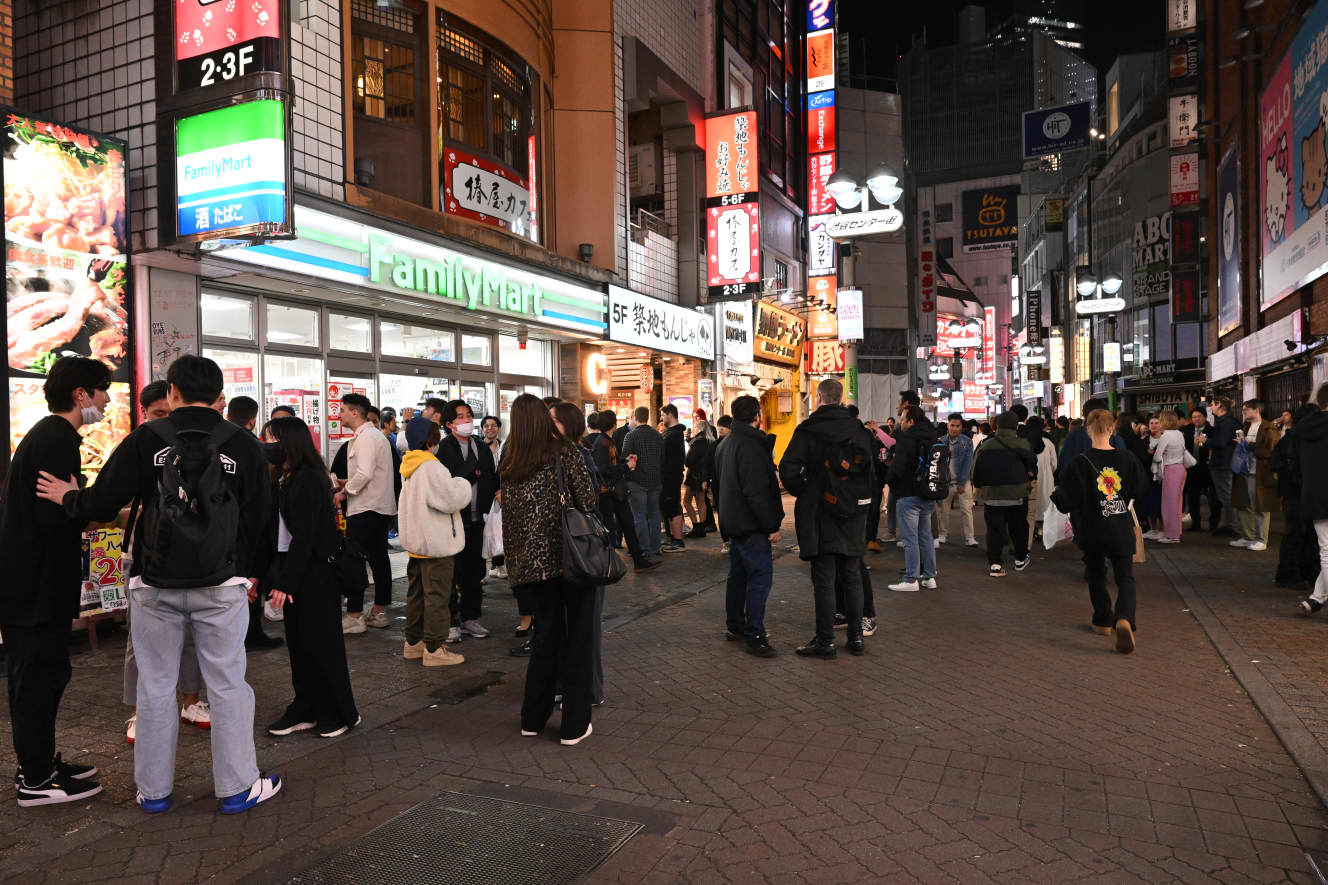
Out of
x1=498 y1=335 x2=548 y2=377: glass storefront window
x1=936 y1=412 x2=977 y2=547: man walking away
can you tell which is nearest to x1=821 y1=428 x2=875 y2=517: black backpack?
x1=936 y1=412 x2=977 y2=547: man walking away

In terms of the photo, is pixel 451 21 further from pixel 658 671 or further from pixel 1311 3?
pixel 1311 3

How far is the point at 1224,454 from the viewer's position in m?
12.9

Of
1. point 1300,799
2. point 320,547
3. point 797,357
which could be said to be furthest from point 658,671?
point 797,357

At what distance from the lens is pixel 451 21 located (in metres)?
12.6

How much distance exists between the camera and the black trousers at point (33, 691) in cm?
416

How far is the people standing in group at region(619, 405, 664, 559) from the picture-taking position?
39.3ft

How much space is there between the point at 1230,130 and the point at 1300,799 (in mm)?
24370

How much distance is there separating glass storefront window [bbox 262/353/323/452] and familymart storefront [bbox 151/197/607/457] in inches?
0.6

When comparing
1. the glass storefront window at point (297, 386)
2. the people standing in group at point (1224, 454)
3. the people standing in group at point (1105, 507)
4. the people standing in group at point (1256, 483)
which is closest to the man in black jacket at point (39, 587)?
the glass storefront window at point (297, 386)

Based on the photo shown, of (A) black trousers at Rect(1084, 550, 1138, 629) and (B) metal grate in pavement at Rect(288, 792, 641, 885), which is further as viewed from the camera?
(A) black trousers at Rect(1084, 550, 1138, 629)

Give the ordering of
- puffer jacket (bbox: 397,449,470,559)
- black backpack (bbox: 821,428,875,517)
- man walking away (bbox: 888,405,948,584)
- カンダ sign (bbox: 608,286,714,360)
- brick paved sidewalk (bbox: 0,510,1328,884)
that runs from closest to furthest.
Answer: brick paved sidewalk (bbox: 0,510,1328,884) → puffer jacket (bbox: 397,449,470,559) → black backpack (bbox: 821,428,875,517) → man walking away (bbox: 888,405,948,584) → カンダ sign (bbox: 608,286,714,360)

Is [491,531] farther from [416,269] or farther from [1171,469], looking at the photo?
[1171,469]

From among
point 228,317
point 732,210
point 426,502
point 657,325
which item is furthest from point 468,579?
point 732,210

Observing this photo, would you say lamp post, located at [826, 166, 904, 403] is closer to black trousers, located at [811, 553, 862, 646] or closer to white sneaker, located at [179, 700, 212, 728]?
black trousers, located at [811, 553, 862, 646]
